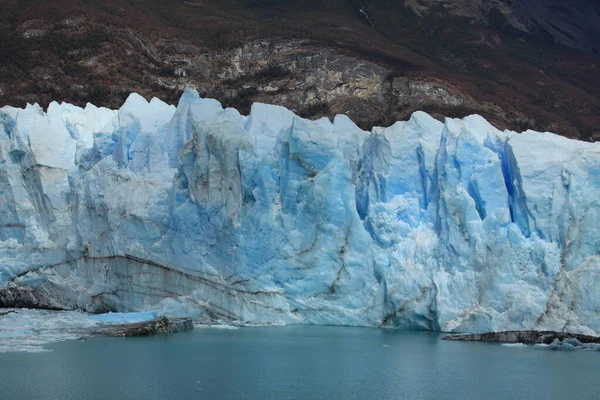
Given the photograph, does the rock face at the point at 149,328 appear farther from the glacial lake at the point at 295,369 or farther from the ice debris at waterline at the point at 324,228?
the ice debris at waterline at the point at 324,228

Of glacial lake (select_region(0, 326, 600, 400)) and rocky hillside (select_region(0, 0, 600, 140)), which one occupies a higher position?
rocky hillside (select_region(0, 0, 600, 140))

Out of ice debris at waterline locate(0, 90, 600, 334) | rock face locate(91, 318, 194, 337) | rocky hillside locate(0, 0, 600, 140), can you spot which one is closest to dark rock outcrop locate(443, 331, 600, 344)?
ice debris at waterline locate(0, 90, 600, 334)

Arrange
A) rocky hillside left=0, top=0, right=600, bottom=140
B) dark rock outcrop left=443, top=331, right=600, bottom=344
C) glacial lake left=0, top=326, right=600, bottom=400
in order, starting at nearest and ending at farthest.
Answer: glacial lake left=0, top=326, right=600, bottom=400 < dark rock outcrop left=443, top=331, right=600, bottom=344 < rocky hillside left=0, top=0, right=600, bottom=140

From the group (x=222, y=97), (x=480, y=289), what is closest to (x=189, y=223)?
(x=480, y=289)

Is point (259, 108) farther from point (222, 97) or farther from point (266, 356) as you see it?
point (222, 97)

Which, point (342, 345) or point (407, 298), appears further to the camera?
point (407, 298)

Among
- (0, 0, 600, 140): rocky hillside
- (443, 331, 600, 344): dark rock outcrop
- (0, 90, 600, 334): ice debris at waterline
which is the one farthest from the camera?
(0, 0, 600, 140): rocky hillside

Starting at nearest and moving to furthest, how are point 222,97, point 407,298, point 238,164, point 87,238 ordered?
point 407,298, point 238,164, point 87,238, point 222,97

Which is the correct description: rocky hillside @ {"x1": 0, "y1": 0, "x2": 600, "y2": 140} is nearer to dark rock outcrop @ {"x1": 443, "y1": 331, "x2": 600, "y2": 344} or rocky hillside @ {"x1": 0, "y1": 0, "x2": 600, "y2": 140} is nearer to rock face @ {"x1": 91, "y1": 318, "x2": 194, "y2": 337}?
rock face @ {"x1": 91, "y1": 318, "x2": 194, "y2": 337}
